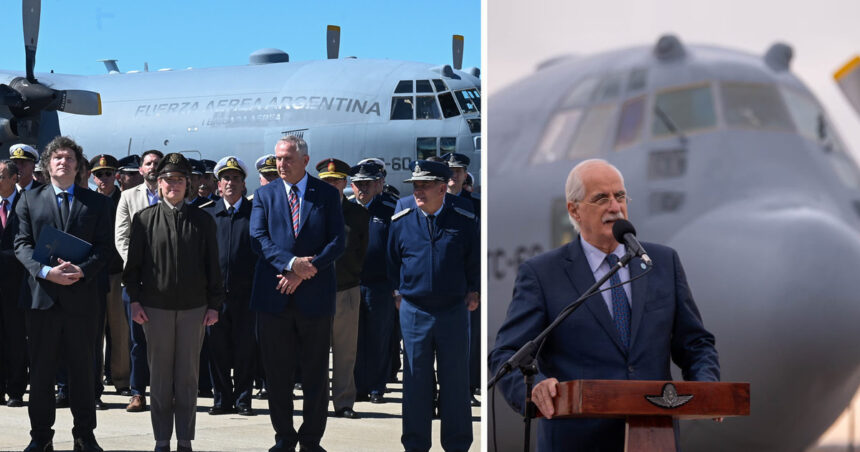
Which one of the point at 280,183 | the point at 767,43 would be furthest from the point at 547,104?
the point at 280,183

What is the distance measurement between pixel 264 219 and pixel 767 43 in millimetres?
3129

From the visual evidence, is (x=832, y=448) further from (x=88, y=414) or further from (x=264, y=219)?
(x=88, y=414)

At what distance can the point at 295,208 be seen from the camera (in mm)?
6480

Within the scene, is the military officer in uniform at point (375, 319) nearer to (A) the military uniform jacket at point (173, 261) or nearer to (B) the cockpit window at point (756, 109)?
(A) the military uniform jacket at point (173, 261)

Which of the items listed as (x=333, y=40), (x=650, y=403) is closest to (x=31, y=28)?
(x=333, y=40)

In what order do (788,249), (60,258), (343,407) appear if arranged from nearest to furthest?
(788,249)
(60,258)
(343,407)

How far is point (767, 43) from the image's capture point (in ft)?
15.2

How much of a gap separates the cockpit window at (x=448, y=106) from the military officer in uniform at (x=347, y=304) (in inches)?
354

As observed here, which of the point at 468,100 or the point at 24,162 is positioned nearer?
the point at 24,162

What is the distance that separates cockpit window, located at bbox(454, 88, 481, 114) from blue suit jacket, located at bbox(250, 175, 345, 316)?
444 inches

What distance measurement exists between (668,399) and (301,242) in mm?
3846

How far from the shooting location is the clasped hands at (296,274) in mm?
6246

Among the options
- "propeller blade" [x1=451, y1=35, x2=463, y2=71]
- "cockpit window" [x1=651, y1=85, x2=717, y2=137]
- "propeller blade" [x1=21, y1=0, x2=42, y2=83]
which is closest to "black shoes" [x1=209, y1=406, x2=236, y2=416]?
"cockpit window" [x1=651, y1=85, x2=717, y2=137]

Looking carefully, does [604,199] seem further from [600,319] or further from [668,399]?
[668,399]
